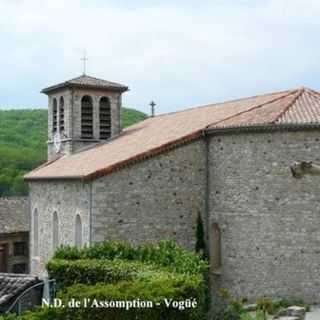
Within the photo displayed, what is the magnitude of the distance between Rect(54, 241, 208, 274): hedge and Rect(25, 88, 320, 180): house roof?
124 inches

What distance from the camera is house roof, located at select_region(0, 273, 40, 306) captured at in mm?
12158

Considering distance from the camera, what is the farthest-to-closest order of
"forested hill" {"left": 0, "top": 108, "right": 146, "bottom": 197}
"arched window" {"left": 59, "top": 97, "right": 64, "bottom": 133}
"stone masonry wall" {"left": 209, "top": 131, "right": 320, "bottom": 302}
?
1. "forested hill" {"left": 0, "top": 108, "right": 146, "bottom": 197}
2. "arched window" {"left": 59, "top": 97, "right": 64, "bottom": 133}
3. "stone masonry wall" {"left": 209, "top": 131, "right": 320, "bottom": 302}

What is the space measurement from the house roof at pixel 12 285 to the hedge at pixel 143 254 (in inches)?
192

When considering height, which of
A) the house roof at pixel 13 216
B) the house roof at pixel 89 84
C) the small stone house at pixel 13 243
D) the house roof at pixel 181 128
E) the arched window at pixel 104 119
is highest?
the house roof at pixel 89 84

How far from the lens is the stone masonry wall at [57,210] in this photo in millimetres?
22000

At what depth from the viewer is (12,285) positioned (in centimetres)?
1268

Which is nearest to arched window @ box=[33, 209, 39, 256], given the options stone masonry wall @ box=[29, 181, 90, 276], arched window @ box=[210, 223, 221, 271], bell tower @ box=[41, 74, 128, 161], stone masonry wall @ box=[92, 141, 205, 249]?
stone masonry wall @ box=[29, 181, 90, 276]

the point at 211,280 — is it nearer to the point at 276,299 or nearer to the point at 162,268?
the point at 276,299

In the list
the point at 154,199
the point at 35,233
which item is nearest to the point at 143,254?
the point at 154,199

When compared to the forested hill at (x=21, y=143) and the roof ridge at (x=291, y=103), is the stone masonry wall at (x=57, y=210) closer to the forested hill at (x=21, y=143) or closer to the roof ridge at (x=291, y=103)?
the roof ridge at (x=291, y=103)

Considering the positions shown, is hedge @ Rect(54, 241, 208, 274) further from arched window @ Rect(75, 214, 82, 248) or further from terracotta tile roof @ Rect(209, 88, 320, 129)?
terracotta tile roof @ Rect(209, 88, 320, 129)

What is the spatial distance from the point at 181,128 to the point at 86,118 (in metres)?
7.77

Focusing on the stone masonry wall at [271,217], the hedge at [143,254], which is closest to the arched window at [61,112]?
the stone masonry wall at [271,217]

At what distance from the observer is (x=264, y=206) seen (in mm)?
Answer: 20422
